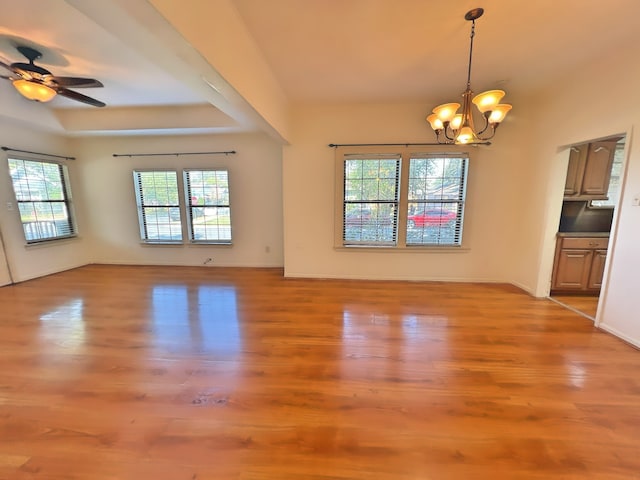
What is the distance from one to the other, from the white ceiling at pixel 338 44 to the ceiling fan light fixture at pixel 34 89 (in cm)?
32

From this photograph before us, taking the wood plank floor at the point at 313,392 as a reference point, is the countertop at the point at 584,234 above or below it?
above

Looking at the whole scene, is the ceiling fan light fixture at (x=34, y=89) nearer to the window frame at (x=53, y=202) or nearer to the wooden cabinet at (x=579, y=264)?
the window frame at (x=53, y=202)

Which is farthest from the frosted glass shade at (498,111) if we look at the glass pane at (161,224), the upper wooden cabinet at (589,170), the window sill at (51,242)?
the window sill at (51,242)

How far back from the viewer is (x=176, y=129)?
14.0 feet

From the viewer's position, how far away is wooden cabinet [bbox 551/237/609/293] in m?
3.46

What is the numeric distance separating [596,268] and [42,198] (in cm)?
893

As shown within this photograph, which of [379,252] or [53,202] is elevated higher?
[53,202]

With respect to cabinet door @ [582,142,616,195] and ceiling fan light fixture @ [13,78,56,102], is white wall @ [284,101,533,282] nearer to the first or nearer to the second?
cabinet door @ [582,142,616,195]

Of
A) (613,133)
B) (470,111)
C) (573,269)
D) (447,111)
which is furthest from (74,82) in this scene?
(573,269)

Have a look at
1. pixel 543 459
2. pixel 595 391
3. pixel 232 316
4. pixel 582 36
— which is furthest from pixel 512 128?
pixel 232 316

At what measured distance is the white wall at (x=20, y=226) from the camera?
409 cm

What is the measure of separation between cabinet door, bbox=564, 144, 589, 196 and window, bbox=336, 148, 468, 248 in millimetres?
1257

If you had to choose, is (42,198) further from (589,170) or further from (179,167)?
(589,170)

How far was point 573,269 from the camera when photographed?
3.56 meters
